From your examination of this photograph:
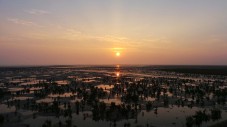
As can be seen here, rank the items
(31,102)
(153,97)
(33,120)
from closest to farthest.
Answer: (33,120) < (31,102) < (153,97)

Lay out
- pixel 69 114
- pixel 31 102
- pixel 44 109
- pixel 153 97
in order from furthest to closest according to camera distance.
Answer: pixel 153 97, pixel 31 102, pixel 44 109, pixel 69 114

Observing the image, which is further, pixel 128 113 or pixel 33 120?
pixel 128 113

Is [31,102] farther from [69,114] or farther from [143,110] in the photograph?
[143,110]

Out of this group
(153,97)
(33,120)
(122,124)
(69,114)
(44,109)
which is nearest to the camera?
(122,124)

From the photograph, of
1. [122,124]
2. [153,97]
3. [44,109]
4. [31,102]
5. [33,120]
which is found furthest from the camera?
[153,97]

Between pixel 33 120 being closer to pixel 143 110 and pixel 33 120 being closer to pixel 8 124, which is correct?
pixel 8 124

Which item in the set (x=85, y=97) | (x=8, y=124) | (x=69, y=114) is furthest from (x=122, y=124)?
(x=85, y=97)

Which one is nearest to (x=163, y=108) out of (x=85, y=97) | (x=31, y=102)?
(x=85, y=97)

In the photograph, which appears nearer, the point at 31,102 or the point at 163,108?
the point at 163,108
